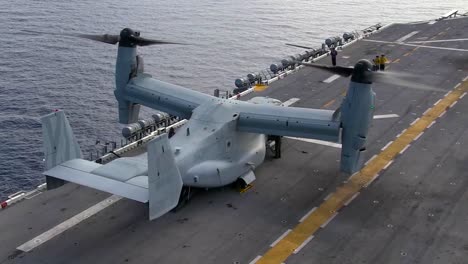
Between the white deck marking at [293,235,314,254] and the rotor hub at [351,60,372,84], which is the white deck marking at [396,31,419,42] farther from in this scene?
the white deck marking at [293,235,314,254]

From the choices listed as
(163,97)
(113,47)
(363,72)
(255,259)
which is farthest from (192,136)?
(113,47)

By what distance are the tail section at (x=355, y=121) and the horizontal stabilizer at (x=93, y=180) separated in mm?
11128

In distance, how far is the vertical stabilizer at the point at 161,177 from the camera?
2386cm

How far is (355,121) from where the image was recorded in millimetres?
28953

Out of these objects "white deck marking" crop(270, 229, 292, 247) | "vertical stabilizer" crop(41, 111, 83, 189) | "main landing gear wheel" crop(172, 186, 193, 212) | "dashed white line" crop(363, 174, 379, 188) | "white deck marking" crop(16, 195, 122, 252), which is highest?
"vertical stabilizer" crop(41, 111, 83, 189)

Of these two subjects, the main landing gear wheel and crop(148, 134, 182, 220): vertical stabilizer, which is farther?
the main landing gear wheel

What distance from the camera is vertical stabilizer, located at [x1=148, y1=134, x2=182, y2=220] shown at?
23859mm

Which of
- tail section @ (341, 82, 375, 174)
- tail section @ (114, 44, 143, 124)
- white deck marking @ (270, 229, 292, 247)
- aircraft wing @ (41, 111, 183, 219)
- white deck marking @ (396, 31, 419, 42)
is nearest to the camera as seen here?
aircraft wing @ (41, 111, 183, 219)

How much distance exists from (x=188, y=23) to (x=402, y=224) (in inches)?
2523

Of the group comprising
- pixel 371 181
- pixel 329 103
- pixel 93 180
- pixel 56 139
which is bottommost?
pixel 371 181

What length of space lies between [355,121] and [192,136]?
343 inches

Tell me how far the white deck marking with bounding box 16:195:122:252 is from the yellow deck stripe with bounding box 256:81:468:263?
979cm

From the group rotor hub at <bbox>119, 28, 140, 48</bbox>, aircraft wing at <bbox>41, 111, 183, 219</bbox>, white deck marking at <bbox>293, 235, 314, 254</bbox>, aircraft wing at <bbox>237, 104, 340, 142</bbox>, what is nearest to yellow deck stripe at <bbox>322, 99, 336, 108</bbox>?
aircraft wing at <bbox>237, 104, 340, 142</bbox>

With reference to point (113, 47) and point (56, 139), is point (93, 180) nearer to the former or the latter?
point (56, 139)
